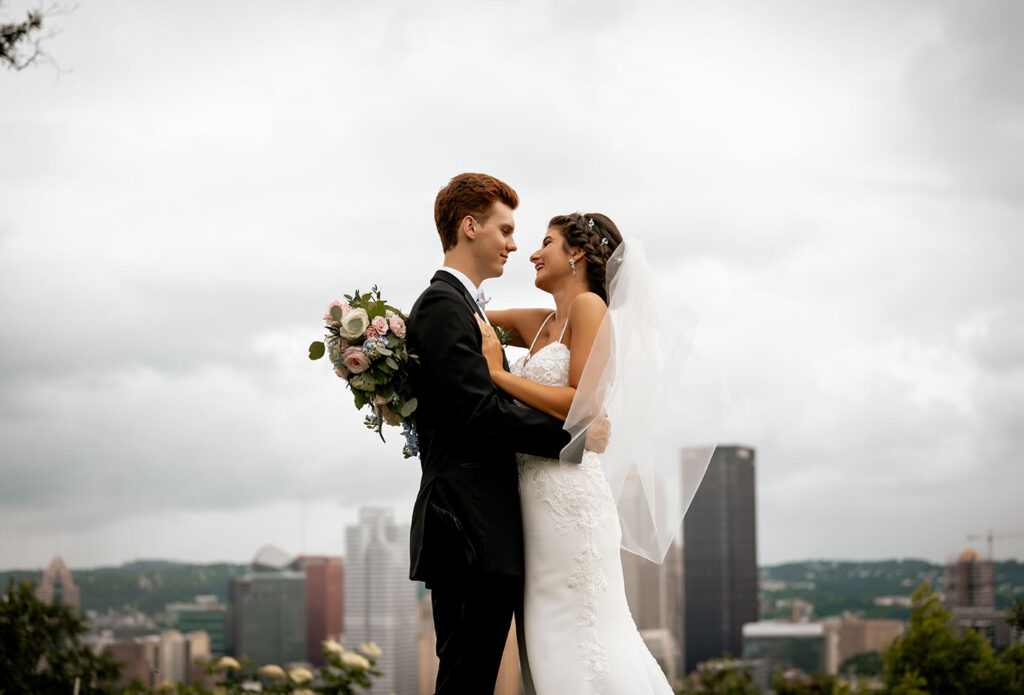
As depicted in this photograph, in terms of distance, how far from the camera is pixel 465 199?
14.4 feet

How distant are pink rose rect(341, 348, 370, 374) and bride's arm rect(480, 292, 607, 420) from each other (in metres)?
0.51

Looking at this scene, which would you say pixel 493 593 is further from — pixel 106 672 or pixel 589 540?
pixel 106 672

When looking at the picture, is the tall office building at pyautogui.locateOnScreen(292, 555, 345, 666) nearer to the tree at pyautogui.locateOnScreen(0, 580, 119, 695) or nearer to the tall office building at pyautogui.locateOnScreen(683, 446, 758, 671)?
the tree at pyautogui.locateOnScreen(0, 580, 119, 695)

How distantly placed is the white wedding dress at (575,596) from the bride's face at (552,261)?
0.86 meters

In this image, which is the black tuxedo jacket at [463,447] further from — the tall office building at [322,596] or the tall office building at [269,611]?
the tall office building at [322,596]

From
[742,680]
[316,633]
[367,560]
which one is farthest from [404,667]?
[742,680]

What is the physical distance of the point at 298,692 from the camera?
24.2ft

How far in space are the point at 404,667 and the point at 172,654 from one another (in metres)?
4.57

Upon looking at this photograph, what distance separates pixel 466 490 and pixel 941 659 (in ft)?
20.7

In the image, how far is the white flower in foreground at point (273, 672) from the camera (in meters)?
7.35

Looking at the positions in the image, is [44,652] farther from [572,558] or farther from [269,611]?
[269,611]

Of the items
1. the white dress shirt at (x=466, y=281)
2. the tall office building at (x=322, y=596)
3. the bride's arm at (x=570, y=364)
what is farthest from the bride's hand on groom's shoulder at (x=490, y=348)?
the tall office building at (x=322, y=596)

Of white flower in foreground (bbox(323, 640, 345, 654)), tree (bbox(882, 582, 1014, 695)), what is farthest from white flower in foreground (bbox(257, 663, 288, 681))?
tree (bbox(882, 582, 1014, 695))

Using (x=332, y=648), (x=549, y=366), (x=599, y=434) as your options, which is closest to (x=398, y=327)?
(x=549, y=366)
